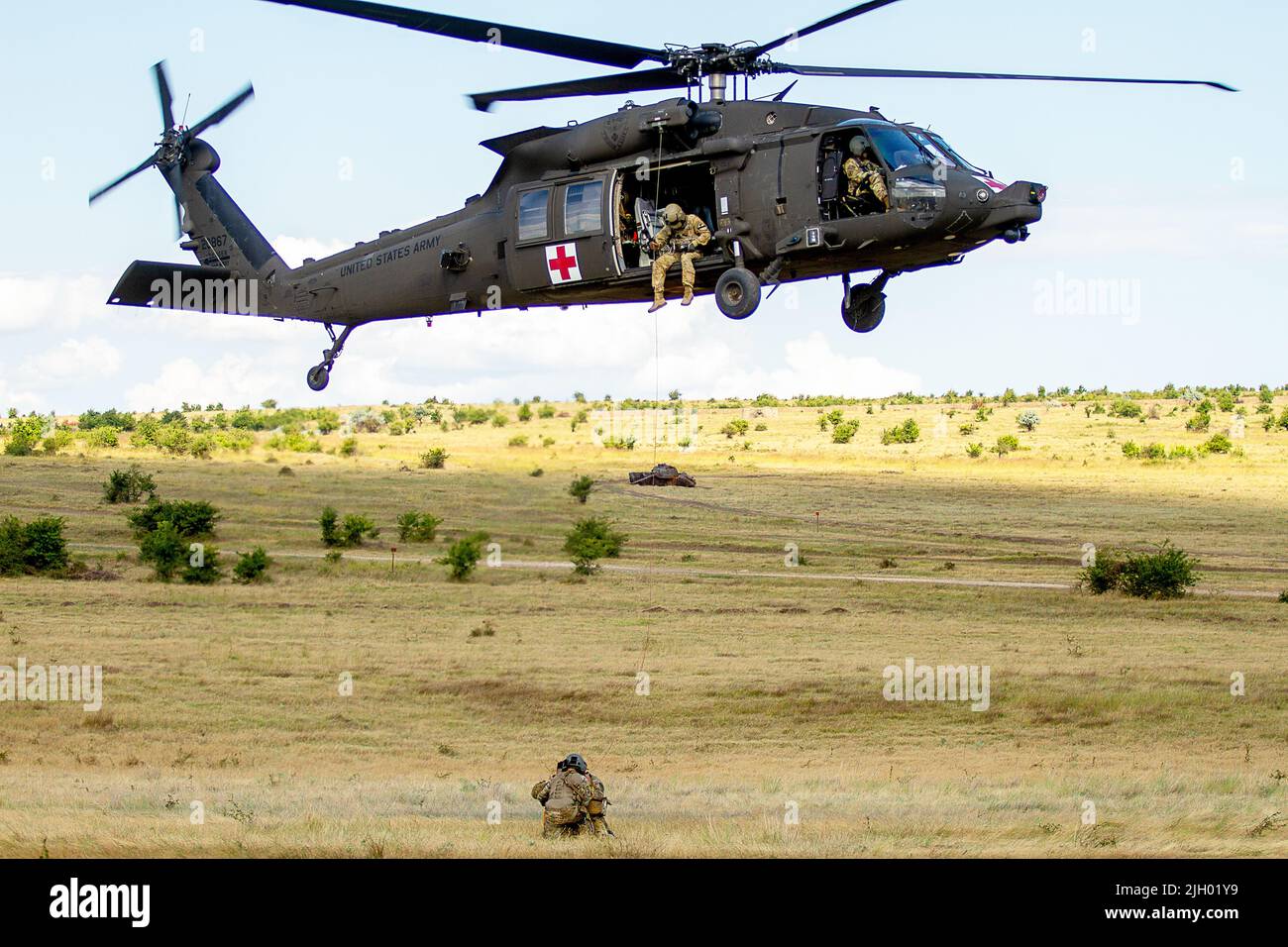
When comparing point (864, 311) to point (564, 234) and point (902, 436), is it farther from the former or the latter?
point (902, 436)

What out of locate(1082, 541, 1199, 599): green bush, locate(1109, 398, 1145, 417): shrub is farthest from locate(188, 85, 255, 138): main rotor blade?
locate(1109, 398, 1145, 417): shrub

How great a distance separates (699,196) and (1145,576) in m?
33.5

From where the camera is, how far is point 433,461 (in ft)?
250

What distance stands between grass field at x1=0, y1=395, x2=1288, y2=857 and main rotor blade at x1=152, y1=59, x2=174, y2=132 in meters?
11.8

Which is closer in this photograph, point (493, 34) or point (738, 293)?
point (493, 34)

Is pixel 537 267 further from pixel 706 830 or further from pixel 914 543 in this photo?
pixel 914 543

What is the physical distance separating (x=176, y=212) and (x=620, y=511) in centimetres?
3769

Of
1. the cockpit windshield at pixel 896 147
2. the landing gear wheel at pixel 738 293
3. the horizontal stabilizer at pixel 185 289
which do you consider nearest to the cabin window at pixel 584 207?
the landing gear wheel at pixel 738 293

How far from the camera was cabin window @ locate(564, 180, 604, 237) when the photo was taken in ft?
64.7

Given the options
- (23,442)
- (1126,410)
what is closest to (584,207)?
(23,442)

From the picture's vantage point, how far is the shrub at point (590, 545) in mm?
51875

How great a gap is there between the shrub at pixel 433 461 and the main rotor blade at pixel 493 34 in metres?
57.9

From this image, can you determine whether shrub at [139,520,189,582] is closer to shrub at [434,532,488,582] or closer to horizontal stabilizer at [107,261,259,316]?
shrub at [434,532,488,582]

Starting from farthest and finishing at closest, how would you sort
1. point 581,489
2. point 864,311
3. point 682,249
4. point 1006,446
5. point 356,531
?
point 1006,446 → point 581,489 → point 356,531 → point 864,311 → point 682,249
